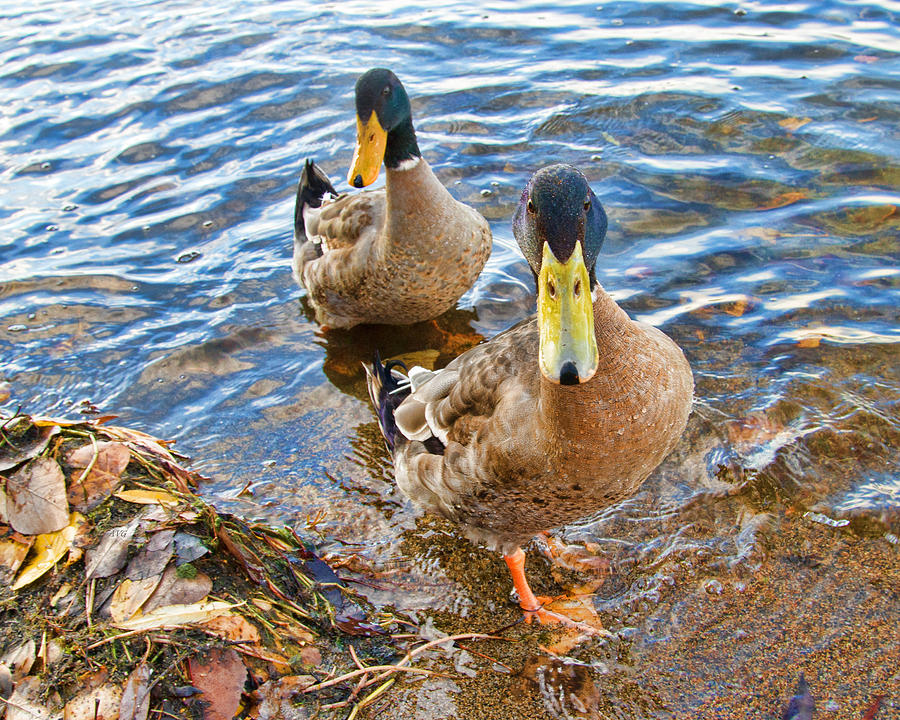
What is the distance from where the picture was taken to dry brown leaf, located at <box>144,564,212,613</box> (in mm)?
2711

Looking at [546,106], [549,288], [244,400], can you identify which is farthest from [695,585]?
[546,106]

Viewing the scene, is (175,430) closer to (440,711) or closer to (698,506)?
(440,711)

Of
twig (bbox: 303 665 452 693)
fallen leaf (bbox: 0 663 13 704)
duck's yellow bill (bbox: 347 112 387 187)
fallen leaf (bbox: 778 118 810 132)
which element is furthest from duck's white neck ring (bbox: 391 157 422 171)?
fallen leaf (bbox: 778 118 810 132)

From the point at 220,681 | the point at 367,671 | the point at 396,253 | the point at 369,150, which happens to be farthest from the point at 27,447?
the point at 369,150

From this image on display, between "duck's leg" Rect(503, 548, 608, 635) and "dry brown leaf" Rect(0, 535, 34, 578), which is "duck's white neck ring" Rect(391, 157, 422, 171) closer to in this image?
"duck's leg" Rect(503, 548, 608, 635)

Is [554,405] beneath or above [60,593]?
above

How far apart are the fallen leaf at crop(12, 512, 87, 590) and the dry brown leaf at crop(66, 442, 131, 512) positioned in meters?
0.10

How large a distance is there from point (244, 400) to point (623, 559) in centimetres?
259

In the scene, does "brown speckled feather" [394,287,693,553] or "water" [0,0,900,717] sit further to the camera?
"water" [0,0,900,717]

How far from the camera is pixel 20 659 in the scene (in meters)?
2.55

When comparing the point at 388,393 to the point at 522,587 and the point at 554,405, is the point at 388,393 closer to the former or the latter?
the point at 522,587

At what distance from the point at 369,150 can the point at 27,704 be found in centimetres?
350

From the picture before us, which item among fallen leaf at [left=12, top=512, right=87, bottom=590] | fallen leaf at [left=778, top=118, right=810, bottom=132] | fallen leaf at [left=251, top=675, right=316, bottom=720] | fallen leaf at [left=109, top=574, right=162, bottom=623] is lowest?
fallen leaf at [left=251, top=675, right=316, bottom=720]

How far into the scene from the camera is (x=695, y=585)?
3271 mm
